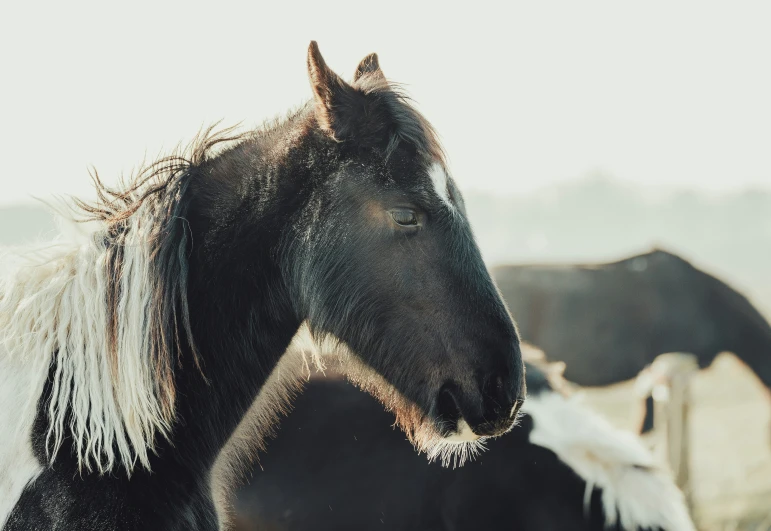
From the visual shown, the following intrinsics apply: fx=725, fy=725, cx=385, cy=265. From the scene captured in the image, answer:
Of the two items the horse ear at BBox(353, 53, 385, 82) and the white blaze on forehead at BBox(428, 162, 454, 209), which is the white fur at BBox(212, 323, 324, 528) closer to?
the white blaze on forehead at BBox(428, 162, 454, 209)

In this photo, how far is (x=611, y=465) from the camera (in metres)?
3.93

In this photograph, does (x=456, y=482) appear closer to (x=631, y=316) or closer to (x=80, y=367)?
(x=80, y=367)

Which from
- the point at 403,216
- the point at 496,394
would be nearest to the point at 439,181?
the point at 403,216

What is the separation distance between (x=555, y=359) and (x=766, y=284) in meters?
43.7

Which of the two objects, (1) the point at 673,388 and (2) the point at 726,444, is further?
(2) the point at 726,444

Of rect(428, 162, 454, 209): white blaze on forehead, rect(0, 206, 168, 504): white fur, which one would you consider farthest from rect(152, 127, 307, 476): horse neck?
rect(428, 162, 454, 209): white blaze on forehead

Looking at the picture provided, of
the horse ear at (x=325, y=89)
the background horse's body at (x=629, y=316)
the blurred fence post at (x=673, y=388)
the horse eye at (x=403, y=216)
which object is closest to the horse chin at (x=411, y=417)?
the horse eye at (x=403, y=216)

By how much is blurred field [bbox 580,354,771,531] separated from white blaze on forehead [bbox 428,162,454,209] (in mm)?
2562

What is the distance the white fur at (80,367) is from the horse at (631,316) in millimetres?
7957

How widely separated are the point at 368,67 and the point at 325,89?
2.00 feet

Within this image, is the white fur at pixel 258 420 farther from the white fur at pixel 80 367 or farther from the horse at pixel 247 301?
the white fur at pixel 80 367

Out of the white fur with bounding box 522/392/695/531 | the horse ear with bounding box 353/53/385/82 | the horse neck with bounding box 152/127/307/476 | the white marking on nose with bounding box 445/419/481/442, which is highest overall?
the horse ear with bounding box 353/53/385/82

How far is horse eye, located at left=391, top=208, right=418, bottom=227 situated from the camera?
101 inches

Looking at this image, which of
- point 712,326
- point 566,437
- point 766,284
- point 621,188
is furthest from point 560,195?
point 566,437
